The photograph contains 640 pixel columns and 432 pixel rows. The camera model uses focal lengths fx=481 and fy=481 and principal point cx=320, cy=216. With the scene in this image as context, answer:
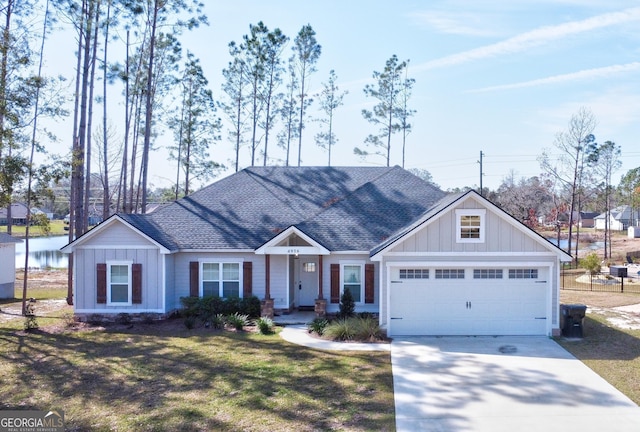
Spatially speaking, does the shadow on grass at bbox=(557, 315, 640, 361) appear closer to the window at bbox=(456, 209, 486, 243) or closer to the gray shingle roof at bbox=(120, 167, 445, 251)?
the window at bbox=(456, 209, 486, 243)

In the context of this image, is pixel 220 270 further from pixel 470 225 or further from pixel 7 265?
pixel 7 265

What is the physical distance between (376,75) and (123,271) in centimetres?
2458

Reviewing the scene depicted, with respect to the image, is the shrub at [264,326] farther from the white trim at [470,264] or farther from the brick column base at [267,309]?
the white trim at [470,264]

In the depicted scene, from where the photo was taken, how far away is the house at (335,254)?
14719 millimetres

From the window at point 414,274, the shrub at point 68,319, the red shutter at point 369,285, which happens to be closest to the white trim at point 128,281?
the shrub at point 68,319

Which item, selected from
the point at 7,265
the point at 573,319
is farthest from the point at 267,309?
the point at 7,265

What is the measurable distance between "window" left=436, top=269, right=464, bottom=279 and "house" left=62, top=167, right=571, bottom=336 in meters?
0.03

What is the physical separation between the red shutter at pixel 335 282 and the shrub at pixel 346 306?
3.44 ft

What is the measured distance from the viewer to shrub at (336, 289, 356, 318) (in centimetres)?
1653

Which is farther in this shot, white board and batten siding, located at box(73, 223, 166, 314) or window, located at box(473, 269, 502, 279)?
white board and batten siding, located at box(73, 223, 166, 314)

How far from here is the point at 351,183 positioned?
22766mm


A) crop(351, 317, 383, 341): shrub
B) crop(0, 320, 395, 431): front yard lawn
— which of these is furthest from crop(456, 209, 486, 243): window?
crop(0, 320, 395, 431): front yard lawn

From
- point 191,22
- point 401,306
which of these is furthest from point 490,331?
point 191,22

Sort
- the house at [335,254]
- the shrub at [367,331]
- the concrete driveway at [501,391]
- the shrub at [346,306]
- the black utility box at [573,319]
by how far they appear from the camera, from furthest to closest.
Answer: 1. the shrub at [346,306]
2. the house at [335,254]
3. the shrub at [367,331]
4. the black utility box at [573,319]
5. the concrete driveway at [501,391]
